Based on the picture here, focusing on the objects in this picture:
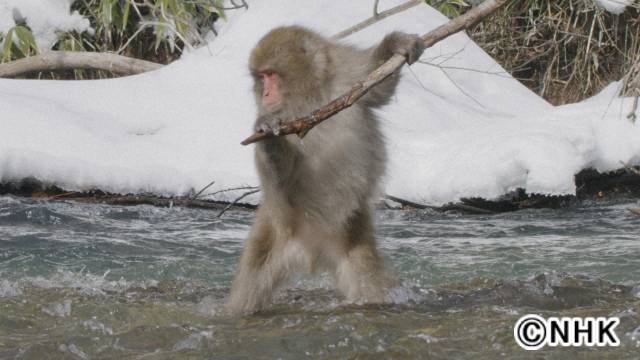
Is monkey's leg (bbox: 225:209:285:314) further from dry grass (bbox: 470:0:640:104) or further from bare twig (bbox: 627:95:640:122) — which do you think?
dry grass (bbox: 470:0:640:104)

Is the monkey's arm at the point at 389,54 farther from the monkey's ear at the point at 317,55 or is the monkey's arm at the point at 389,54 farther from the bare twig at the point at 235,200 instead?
the bare twig at the point at 235,200

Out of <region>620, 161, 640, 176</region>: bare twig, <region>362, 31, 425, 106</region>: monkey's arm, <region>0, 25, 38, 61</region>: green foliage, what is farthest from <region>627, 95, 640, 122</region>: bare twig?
<region>0, 25, 38, 61</region>: green foliage

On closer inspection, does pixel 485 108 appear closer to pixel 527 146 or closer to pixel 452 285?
pixel 527 146

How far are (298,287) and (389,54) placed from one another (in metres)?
1.44

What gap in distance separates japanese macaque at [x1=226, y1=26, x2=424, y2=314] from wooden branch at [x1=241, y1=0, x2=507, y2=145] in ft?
1.55

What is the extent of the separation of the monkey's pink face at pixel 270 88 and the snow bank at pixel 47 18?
5.48 m

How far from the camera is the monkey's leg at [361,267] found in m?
4.77

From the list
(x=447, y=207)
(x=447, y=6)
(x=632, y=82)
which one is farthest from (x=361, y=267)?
(x=447, y=6)

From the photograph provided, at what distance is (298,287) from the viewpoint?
5.72 m

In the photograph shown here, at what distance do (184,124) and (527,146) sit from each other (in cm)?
236

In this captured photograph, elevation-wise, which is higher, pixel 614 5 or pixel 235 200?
pixel 614 5

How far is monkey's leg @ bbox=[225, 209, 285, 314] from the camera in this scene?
4.88 meters

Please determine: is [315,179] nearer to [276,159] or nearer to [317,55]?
[276,159]

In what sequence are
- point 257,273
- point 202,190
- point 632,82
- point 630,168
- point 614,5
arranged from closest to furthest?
point 257,273
point 202,190
point 630,168
point 632,82
point 614,5
